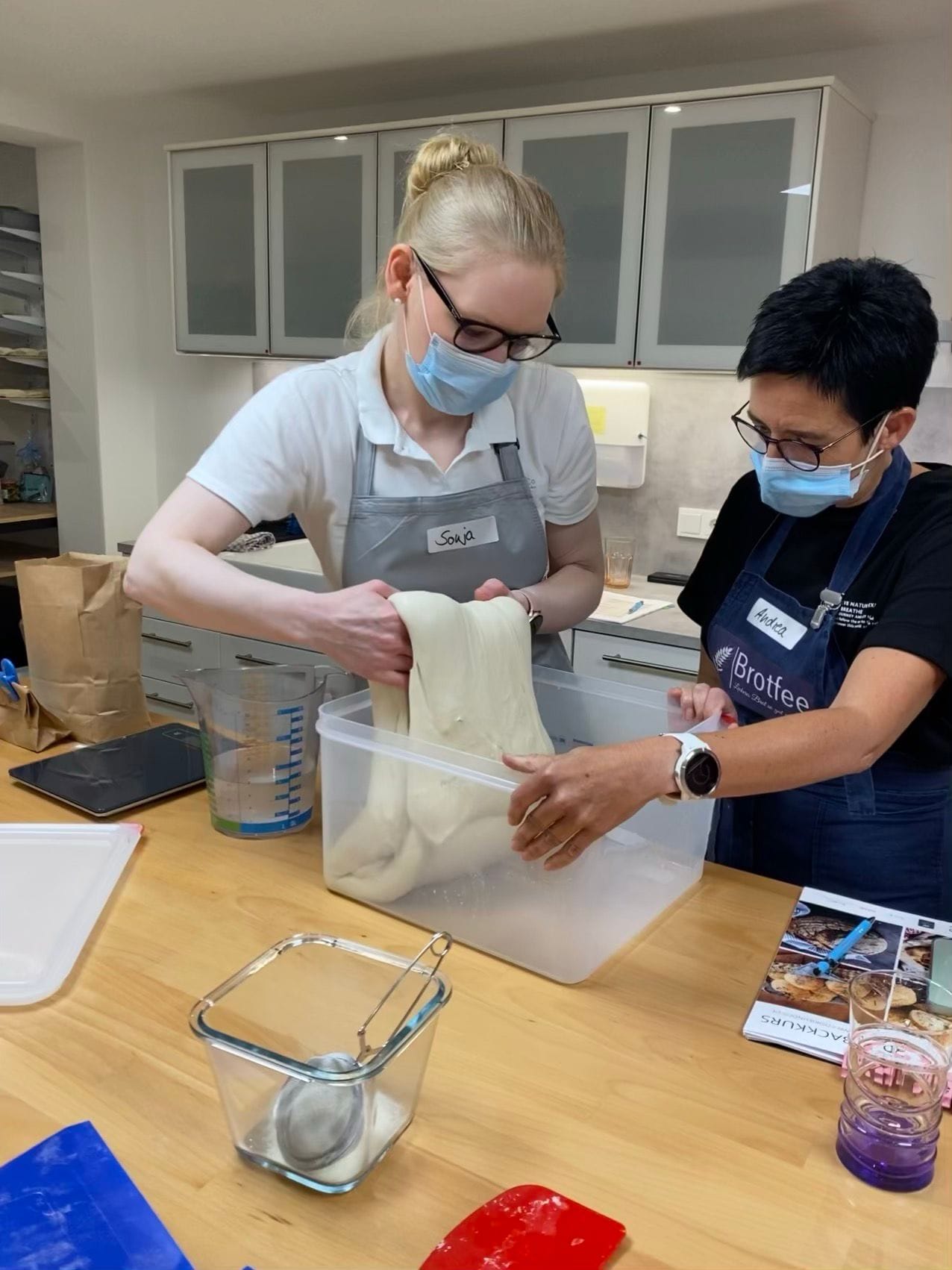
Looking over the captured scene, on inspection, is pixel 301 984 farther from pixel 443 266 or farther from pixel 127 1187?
pixel 443 266

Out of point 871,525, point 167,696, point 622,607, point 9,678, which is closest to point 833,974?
point 871,525

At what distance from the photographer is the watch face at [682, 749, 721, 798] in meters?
0.96

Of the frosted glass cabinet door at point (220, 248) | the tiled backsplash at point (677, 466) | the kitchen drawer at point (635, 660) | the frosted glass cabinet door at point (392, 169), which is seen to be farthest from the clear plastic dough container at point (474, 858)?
the frosted glass cabinet door at point (220, 248)

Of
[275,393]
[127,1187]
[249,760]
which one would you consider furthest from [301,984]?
[275,393]

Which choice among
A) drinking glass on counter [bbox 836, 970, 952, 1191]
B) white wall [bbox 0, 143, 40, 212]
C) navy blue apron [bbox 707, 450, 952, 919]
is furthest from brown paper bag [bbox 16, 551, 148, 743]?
white wall [bbox 0, 143, 40, 212]

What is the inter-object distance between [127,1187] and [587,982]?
0.45 m

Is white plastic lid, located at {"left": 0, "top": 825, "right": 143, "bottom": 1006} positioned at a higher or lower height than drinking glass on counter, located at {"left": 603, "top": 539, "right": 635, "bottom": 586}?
lower

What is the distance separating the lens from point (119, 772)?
144 cm

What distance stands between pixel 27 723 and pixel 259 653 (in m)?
1.69

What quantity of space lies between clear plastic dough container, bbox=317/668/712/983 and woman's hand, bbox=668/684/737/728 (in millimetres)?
112

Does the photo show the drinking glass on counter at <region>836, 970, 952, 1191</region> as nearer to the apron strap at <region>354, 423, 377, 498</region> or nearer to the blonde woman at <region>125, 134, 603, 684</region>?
the blonde woman at <region>125, 134, 603, 684</region>

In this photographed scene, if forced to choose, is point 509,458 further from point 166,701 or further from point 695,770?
point 166,701

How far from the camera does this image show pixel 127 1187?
719 millimetres

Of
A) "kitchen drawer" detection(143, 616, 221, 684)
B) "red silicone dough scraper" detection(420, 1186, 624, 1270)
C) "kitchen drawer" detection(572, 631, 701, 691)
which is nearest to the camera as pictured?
"red silicone dough scraper" detection(420, 1186, 624, 1270)
